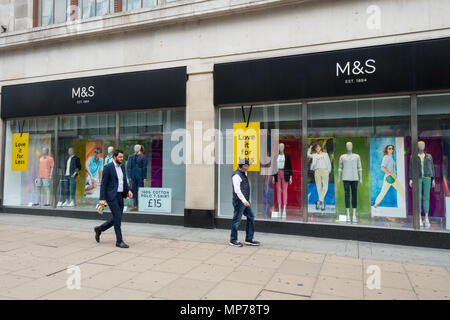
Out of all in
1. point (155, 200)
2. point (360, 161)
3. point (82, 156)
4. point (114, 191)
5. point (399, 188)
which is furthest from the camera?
point (82, 156)

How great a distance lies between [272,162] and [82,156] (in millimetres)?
6132

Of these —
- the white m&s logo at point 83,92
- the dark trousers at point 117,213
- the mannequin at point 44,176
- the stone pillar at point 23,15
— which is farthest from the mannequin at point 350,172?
the stone pillar at point 23,15

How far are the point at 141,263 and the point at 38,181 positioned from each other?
7.57 meters

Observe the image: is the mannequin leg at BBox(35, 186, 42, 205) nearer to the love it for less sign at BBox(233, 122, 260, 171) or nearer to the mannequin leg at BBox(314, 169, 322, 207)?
the love it for less sign at BBox(233, 122, 260, 171)

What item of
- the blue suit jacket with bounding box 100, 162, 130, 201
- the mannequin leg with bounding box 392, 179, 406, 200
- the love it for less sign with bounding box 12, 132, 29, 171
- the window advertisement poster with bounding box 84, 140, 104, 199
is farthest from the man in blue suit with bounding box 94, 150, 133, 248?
the love it for less sign with bounding box 12, 132, 29, 171

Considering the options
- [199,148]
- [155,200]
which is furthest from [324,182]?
[155,200]

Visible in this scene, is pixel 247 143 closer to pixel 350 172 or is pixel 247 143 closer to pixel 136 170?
pixel 350 172

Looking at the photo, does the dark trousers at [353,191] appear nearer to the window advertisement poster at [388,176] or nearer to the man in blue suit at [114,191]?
the window advertisement poster at [388,176]

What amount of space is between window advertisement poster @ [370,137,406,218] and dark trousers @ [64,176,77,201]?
343 inches

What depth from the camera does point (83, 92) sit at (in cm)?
977

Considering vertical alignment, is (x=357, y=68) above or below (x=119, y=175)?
above

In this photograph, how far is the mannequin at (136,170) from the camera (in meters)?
9.45

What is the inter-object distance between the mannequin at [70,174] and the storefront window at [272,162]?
197 inches

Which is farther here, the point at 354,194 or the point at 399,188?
the point at 354,194
